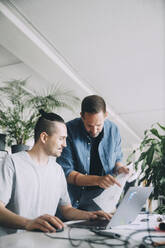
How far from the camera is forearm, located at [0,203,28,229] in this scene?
0.88m

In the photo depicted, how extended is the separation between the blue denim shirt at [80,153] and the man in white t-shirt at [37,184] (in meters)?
0.21

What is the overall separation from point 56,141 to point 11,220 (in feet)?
1.95

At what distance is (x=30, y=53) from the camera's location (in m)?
2.36

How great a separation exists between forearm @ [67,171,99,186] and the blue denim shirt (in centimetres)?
7

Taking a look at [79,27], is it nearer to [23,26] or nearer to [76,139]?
[23,26]

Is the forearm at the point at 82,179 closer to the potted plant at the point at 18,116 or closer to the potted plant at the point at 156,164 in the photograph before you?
the potted plant at the point at 156,164

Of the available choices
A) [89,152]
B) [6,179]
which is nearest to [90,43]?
[89,152]

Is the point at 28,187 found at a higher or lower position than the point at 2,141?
lower

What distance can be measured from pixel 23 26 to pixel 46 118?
3.50 ft

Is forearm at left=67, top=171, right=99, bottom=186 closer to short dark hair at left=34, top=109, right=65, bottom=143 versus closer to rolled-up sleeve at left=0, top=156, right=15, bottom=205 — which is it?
short dark hair at left=34, top=109, right=65, bottom=143

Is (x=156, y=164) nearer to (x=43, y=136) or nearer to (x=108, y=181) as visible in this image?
(x=108, y=181)

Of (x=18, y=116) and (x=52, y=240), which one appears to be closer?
(x=52, y=240)

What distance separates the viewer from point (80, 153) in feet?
5.39

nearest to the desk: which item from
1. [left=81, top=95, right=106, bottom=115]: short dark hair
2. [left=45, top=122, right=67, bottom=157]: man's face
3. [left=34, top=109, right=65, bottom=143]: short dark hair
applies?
[left=45, top=122, right=67, bottom=157]: man's face
